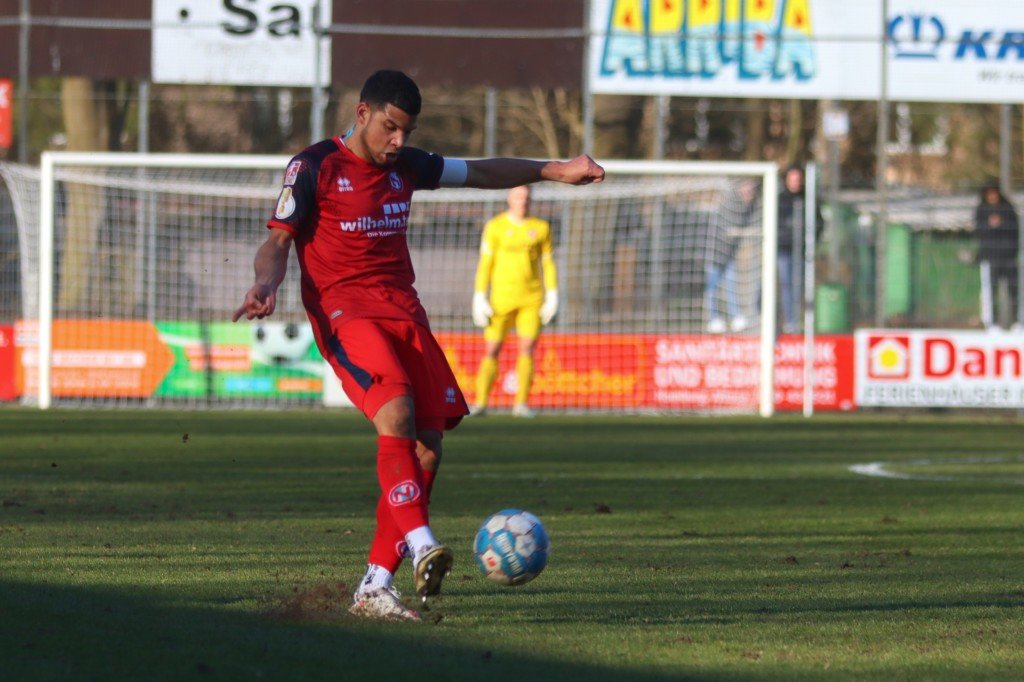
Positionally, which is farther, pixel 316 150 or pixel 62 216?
pixel 62 216

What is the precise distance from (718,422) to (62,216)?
7.62m

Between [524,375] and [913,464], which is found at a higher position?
[524,375]

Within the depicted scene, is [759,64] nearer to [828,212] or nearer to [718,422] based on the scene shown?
[828,212]

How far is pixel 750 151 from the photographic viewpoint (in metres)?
Result: 37.7

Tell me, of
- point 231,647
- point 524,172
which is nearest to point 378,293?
point 524,172

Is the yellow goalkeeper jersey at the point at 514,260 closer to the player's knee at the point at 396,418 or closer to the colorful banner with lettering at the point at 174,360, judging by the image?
the colorful banner with lettering at the point at 174,360

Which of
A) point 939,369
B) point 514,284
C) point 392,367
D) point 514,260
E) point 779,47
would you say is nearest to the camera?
point 392,367

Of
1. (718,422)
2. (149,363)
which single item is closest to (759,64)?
(718,422)

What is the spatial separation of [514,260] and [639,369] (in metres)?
2.58

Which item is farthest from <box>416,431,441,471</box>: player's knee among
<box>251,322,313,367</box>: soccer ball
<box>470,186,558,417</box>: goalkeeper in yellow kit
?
<box>251,322,313,367</box>: soccer ball

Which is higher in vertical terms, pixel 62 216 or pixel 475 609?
pixel 62 216

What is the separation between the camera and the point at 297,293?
18.9 meters

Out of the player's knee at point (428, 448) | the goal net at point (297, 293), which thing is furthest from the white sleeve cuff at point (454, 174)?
the goal net at point (297, 293)

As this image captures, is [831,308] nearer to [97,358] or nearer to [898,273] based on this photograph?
[898,273]
